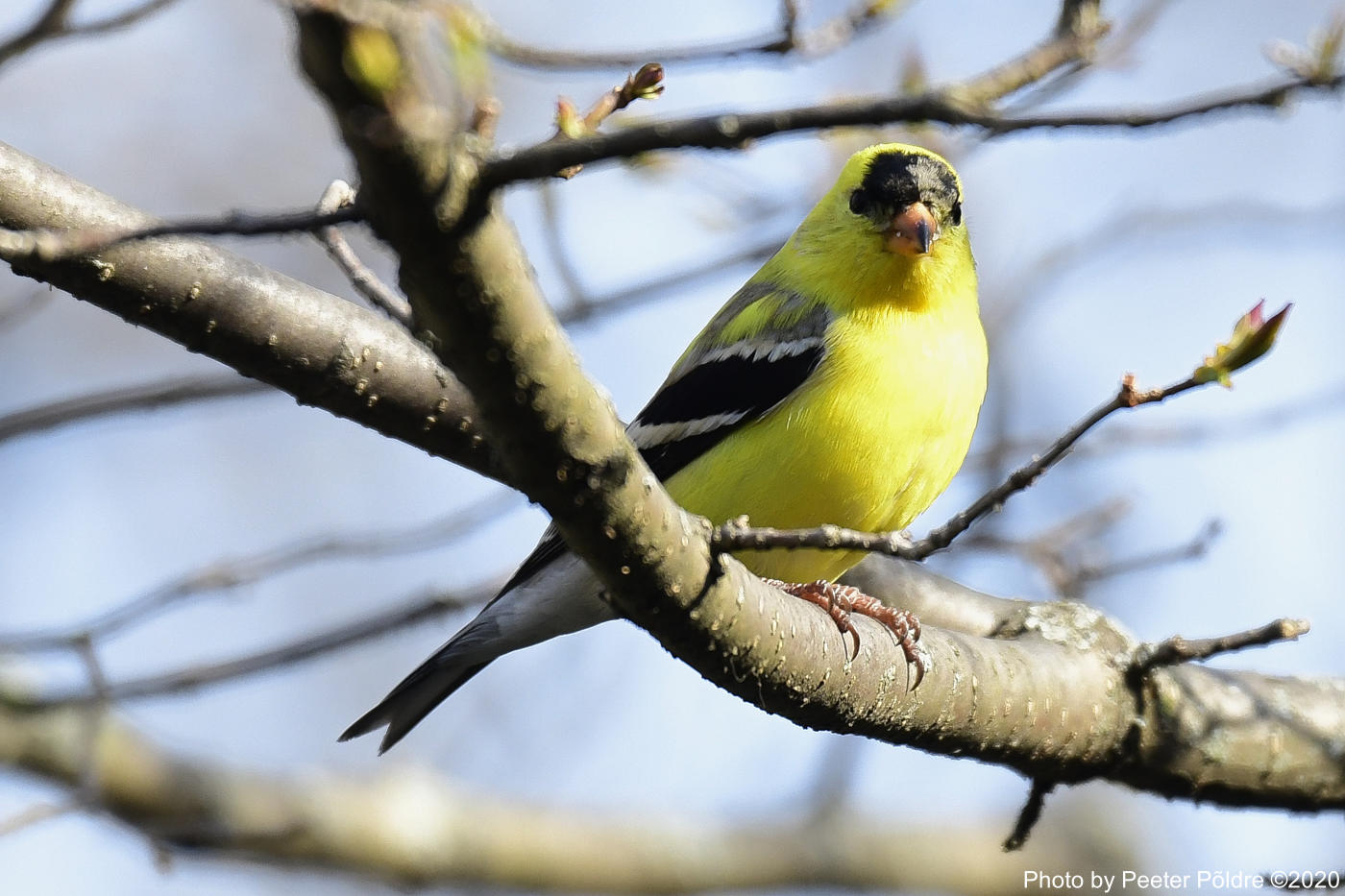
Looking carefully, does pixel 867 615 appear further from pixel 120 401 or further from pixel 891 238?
pixel 120 401

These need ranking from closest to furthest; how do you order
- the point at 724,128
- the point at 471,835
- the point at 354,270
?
the point at 724,128
the point at 354,270
the point at 471,835

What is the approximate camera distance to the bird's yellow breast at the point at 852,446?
4.05 metres

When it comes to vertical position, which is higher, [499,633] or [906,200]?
[906,200]

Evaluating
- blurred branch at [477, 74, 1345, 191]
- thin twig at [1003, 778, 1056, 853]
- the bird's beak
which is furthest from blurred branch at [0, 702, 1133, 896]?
blurred branch at [477, 74, 1345, 191]

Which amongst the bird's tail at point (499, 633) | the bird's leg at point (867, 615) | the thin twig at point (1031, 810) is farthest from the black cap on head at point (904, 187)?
the thin twig at point (1031, 810)

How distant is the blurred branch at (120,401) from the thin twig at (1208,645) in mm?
2558

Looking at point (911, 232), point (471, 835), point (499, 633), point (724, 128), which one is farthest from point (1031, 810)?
point (724, 128)

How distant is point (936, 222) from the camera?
4758 millimetres

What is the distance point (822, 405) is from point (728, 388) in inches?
18.1

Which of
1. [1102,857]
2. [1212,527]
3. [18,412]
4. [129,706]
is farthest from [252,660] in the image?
[1102,857]

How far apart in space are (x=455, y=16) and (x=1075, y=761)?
125 inches

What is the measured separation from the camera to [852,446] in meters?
4.03

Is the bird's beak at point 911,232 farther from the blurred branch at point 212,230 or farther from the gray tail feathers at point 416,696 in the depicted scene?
the blurred branch at point 212,230

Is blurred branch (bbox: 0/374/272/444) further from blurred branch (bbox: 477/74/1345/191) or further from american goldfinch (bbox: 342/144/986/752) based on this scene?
blurred branch (bbox: 477/74/1345/191)
